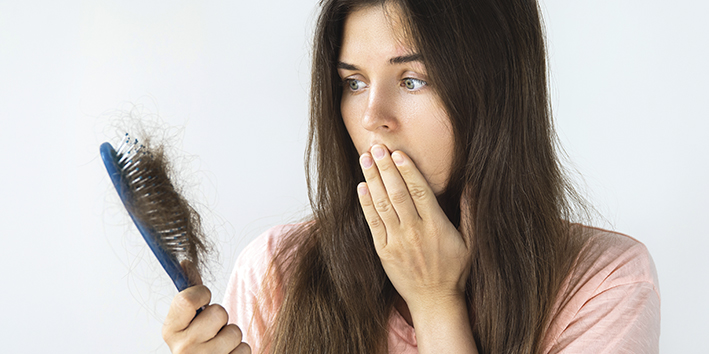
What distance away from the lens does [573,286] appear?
1.50 metres

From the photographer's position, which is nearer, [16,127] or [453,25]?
[453,25]

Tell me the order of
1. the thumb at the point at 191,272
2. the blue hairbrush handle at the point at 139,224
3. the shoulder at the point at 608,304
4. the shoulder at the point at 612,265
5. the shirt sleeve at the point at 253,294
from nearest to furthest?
the blue hairbrush handle at the point at 139,224 → the thumb at the point at 191,272 → the shoulder at the point at 608,304 → the shoulder at the point at 612,265 → the shirt sleeve at the point at 253,294

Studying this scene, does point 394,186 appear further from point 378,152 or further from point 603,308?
point 603,308

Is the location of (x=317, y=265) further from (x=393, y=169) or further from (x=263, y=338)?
(x=393, y=169)

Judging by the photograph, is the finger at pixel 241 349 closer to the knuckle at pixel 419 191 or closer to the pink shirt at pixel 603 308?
the pink shirt at pixel 603 308

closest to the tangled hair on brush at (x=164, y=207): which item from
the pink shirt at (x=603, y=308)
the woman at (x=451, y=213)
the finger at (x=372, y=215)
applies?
the woman at (x=451, y=213)

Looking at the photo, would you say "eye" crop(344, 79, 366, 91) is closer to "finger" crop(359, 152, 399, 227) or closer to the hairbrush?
"finger" crop(359, 152, 399, 227)

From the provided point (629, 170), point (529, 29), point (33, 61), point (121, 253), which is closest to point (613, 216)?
point (629, 170)

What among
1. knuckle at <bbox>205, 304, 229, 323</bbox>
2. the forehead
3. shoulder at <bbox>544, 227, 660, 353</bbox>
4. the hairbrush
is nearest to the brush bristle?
the hairbrush

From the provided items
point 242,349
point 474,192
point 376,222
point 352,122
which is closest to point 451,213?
point 474,192

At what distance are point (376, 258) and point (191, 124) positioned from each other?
3.50 ft

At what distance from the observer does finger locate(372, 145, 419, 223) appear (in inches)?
57.2

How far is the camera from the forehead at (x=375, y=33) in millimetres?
1389

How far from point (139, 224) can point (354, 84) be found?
0.71 metres
